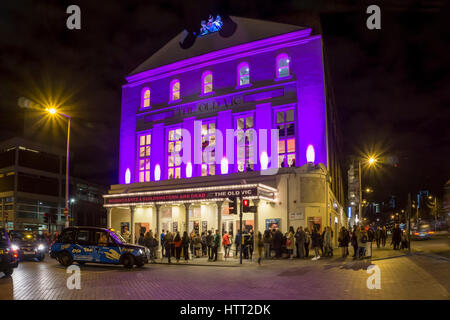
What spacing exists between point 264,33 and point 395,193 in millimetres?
60157

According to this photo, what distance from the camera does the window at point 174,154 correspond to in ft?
115

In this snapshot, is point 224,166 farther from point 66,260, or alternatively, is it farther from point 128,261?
point 66,260

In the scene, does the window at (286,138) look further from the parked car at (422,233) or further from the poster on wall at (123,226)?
the parked car at (422,233)

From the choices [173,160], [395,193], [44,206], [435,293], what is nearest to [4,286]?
[435,293]

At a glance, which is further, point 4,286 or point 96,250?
point 96,250

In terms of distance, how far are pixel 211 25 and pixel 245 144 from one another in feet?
37.5

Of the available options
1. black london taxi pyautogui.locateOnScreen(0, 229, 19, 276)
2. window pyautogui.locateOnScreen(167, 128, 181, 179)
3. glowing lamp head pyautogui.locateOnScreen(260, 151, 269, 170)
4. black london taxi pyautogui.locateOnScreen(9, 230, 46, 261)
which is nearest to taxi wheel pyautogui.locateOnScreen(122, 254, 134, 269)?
black london taxi pyautogui.locateOnScreen(0, 229, 19, 276)

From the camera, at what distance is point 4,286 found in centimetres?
1234

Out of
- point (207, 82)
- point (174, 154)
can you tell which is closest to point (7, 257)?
point (174, 154)

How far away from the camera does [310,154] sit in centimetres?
2920

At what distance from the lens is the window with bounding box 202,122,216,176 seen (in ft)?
110

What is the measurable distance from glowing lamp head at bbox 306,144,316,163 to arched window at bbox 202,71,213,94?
10470 millimetres

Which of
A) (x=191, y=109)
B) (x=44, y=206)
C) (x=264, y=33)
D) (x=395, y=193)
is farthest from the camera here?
(x=395, y=193)
